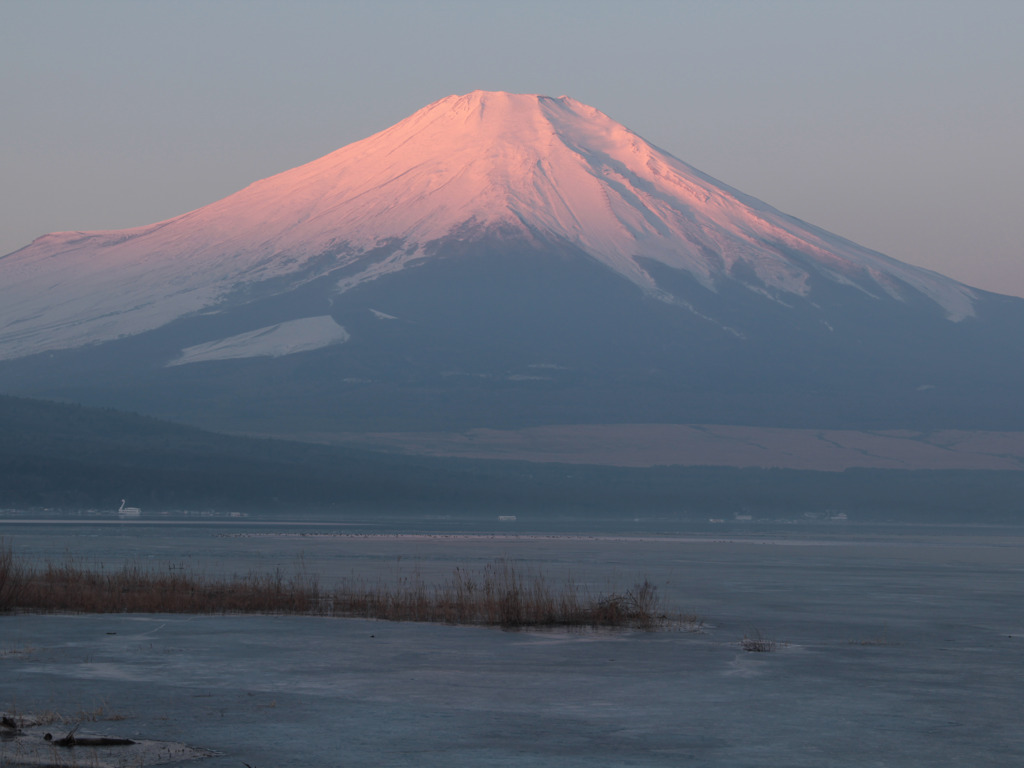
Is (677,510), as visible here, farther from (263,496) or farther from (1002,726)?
(1002,726)

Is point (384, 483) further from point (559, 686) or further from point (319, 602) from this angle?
point (559, 686)

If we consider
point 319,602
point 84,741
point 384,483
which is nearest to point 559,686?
point 84,741

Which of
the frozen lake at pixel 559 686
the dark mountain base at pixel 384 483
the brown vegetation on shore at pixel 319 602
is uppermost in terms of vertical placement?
the dark mountain base at pixel 384 483

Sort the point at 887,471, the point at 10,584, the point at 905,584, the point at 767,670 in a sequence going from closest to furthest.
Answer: the point at 767,670 → the point at 10,584 → the point at 905,584 → the point at 887,471

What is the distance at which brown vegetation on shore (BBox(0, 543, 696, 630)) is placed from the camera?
23438 millimetres

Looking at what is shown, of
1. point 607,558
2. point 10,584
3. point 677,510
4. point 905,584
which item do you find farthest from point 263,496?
point 10,584

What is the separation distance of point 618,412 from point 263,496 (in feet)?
239

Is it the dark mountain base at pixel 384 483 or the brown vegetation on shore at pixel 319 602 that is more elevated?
the dark mountain base at pixel 384 483

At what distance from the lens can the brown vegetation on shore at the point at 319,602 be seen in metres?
23.4

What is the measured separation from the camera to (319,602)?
25438 millimetres

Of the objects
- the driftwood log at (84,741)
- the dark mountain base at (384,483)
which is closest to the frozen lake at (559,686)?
the driftwood log at (84,741)

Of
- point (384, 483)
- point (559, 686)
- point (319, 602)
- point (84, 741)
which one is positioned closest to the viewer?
point (84, 741)

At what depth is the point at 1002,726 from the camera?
1360 cm

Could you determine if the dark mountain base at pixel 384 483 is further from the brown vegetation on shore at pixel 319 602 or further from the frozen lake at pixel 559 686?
the frozen lake at pixel 559 686
